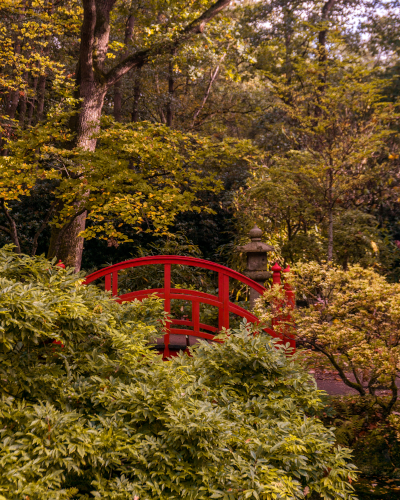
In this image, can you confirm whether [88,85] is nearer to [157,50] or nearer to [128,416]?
[157,50]

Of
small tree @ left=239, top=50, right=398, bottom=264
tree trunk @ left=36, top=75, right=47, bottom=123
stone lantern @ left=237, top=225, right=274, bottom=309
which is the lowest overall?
stone lantern @ left=237, top=225, right=274, bottom=309

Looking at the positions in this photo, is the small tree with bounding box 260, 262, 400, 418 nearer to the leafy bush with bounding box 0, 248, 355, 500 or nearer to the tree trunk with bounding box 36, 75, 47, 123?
the leafy bush with bounding box 0, 248, 355, 500

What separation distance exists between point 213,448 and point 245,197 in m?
7.24

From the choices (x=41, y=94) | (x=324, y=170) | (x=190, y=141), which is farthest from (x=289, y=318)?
(x=41, y=94)

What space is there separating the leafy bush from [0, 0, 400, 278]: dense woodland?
11.0ft

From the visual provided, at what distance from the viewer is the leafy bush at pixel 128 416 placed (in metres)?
2.09

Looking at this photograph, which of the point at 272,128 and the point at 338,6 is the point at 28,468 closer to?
the point at 272,128

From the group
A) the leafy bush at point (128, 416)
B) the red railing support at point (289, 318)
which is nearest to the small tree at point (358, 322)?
the red railing support at point (289, 318)

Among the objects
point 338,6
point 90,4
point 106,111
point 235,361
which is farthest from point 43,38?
point 235,361

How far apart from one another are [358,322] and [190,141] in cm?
589

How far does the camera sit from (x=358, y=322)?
3963 millimetres

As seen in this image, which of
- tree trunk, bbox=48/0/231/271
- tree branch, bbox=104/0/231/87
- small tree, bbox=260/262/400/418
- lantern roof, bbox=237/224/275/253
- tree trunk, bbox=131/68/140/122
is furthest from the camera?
tree trunk, bbox=131/68/140/122

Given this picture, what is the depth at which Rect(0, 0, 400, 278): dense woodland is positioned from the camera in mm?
6254

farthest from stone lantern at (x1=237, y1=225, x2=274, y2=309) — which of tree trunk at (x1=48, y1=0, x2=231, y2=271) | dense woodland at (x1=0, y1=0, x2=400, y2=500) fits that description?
tree trunk at (x1=48, y1=0, x2=231, y2=271)
